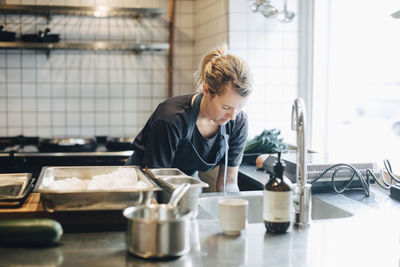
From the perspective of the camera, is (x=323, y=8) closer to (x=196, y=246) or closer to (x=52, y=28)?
(x=52, y=28)

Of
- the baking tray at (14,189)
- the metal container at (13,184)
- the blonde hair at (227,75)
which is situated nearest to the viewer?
the baking tray at (14,189)

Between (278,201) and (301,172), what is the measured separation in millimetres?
144

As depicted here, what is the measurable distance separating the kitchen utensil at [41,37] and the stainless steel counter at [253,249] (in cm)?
259

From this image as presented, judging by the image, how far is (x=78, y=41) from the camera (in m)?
4.05

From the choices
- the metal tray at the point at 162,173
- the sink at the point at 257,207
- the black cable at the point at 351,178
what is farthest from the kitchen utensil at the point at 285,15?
the metal tray at the point at 162,173

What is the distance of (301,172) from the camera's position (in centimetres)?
154

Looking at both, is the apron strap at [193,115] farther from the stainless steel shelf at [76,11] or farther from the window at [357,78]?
the stainless steel shelf at [76,11]

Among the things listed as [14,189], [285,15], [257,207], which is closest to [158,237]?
[14,189]

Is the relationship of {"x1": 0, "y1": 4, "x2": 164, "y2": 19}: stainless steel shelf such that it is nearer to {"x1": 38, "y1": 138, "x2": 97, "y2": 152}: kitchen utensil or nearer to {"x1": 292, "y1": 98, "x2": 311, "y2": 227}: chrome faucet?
{"x1": 38, "y1": 138, "x2": 97, "y2": 152}: kitchen utensil

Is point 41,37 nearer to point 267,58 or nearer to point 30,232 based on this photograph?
point 267,58

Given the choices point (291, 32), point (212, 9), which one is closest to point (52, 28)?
point (212, 9)

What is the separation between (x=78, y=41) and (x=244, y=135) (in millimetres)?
2059

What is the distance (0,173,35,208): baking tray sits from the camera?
150cm

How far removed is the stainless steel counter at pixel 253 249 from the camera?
124 cm
